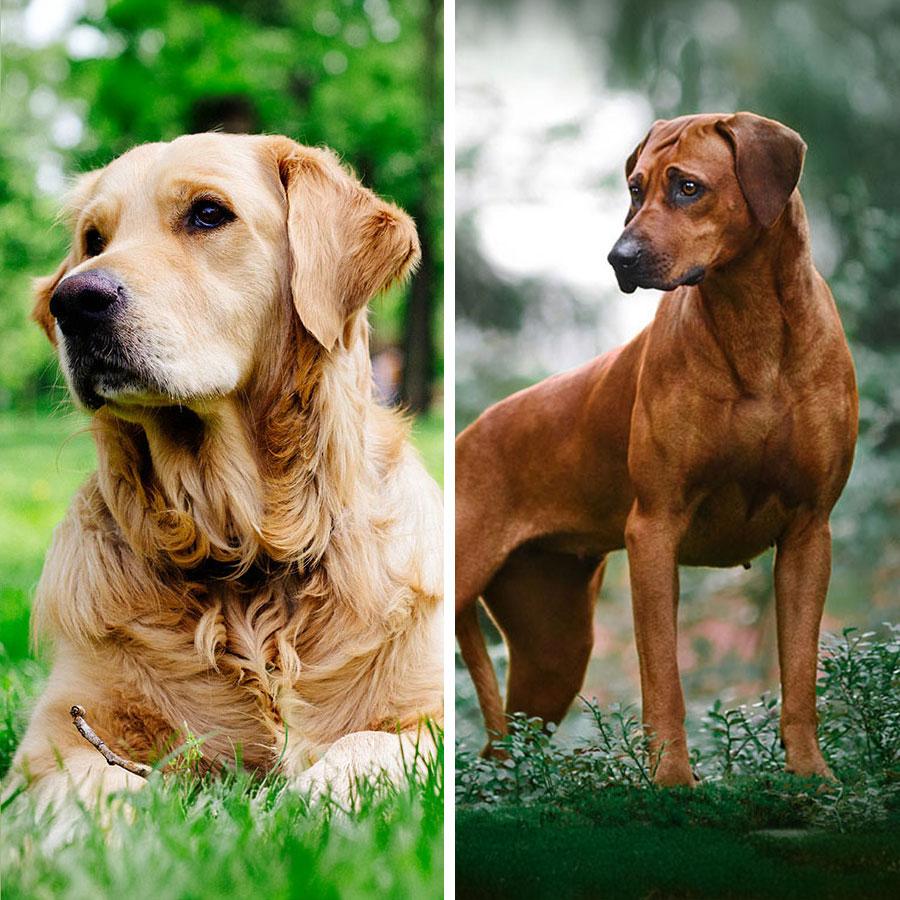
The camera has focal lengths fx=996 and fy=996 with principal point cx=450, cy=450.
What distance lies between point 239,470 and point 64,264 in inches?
24.0

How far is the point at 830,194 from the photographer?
2.19m

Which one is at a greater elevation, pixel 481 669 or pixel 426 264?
pixel 426 264

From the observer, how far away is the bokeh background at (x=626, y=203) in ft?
7.20

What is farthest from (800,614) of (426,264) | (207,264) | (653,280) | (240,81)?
(240,81)

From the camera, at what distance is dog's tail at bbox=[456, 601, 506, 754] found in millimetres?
2248

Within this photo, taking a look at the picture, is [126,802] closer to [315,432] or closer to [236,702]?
[236,702]

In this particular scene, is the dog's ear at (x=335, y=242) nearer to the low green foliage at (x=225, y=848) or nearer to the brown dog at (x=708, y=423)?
the brown dog at (x=708, y=423)

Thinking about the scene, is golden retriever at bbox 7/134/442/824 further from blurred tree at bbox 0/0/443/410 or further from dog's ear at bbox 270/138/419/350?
blurred tree at bbox 0/0/443/410

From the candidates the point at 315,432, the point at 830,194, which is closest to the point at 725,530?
the point at 830,194

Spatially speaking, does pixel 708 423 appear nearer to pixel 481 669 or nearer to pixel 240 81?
pixel 481 669

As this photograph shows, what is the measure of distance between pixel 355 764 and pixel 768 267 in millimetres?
1337

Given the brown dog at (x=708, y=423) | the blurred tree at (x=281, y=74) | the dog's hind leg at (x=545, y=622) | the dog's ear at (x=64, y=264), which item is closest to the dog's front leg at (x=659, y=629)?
the brown dog at (x=708, y=423)

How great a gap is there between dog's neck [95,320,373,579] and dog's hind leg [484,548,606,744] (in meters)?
0.53

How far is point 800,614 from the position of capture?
7.15 ft
